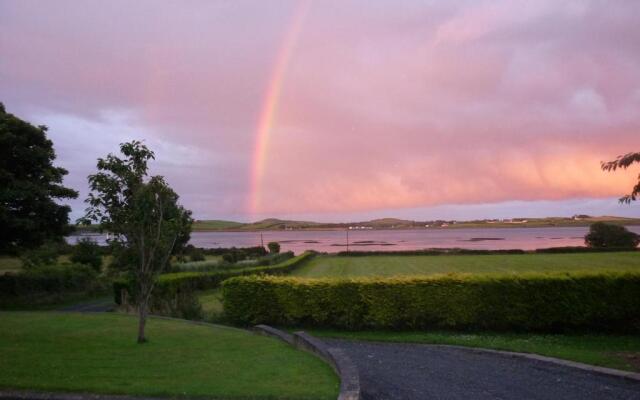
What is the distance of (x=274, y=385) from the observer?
671cm

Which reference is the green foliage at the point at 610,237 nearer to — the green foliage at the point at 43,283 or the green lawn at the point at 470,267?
the green lawn at the point at 470,267

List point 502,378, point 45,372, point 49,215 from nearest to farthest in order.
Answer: point 45,372 < point 502,378 < point 49,215

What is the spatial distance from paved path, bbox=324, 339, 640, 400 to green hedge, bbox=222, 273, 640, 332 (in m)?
3.86

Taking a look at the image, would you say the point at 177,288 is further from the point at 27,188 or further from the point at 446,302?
the point at 446,302

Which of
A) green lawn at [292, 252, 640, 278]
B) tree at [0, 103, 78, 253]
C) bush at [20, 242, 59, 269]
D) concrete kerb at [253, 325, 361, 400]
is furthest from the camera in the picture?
green lawn at [292, 252, 640, 278]

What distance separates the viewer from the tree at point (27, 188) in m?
21.5

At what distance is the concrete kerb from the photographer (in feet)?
20.5

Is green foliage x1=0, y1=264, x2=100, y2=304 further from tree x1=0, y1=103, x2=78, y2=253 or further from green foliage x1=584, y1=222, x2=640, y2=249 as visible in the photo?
green foliage x1=584, y1=222, x2=640, y2=249

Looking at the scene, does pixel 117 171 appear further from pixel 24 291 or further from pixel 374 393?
pixel 24 291

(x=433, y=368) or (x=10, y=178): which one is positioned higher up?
(x=10, y=178)

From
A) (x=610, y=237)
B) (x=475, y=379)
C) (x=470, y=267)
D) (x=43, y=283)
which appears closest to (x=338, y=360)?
(x=475, y=379)

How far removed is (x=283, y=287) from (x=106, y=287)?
18919mm

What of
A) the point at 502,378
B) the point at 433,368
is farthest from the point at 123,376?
the point at 502,378

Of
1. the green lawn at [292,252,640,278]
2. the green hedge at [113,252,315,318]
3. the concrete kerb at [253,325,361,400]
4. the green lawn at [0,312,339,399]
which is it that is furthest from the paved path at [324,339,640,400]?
the green lawn at [292,252,640,278]
